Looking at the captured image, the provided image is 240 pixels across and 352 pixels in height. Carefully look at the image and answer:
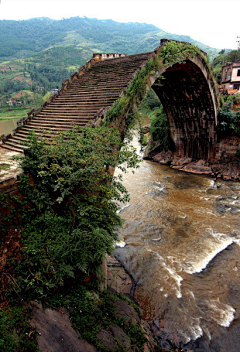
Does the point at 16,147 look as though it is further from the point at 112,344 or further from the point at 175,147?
the point at 175,147

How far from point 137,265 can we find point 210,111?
14432 mm

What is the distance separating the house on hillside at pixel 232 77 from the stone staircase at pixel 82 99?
23.1m

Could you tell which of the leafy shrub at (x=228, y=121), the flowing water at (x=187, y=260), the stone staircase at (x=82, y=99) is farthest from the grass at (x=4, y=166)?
the leafy shrub at (x=228, y=121)

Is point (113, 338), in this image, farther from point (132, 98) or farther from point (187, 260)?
point (132, 98)

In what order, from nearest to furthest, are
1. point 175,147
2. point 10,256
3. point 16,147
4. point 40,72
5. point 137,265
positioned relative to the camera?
point 10,256 → point 137,265 → point 16,147 → point 175,147 → point 40,72

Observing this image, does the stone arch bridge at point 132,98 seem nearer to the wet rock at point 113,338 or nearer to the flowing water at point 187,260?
the flowing water at point 187,260

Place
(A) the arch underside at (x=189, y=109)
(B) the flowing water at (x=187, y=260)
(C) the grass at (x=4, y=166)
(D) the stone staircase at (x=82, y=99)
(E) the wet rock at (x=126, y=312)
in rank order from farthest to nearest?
(A) the arch underside at (x=189, y=109) < (D) the stone staircase at (x=82, y=99) < (C) the grass at (x=4, y=166) < (B) the flowing water at (x=187, y=260) < (E) the wet rock at (x=126, y=312)

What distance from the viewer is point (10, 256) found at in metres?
5.23

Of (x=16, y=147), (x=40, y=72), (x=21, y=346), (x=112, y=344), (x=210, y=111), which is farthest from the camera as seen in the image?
(x=40, y=72)

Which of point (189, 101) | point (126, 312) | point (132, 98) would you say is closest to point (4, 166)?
point (126, 312)

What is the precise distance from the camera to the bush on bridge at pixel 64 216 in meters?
5.11

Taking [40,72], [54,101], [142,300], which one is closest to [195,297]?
[142,300]

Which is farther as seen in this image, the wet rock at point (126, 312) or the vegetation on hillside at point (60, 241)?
the wet rock at point (126, 312)

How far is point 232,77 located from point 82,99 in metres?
28.1
